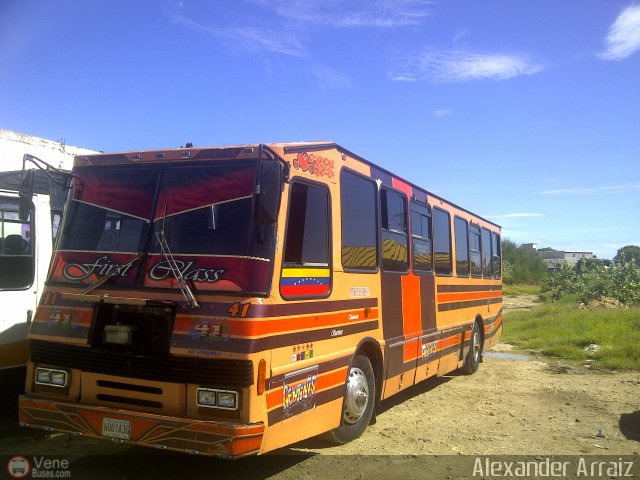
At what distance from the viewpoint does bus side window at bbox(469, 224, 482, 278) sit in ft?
38.6

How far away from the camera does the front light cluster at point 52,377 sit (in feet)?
16.3

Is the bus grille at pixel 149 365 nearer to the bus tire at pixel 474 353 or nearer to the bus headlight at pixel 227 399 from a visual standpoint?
the bus headlight at pixel 227 399

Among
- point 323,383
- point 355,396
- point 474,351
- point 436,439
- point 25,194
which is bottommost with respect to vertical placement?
point 436,439

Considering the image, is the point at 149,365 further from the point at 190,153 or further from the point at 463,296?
the point at 463,296

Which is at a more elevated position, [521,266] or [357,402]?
[521,266]

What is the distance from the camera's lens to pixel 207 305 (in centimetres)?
461

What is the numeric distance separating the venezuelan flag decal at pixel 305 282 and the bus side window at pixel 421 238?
116 inches

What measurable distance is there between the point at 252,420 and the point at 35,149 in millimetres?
5498

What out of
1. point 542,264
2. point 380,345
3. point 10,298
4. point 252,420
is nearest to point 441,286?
point 380,345

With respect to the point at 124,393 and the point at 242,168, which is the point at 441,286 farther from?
the point at 124,393

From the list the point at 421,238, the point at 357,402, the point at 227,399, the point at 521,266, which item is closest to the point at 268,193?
the point at 227,399

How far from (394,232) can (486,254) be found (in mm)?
6339

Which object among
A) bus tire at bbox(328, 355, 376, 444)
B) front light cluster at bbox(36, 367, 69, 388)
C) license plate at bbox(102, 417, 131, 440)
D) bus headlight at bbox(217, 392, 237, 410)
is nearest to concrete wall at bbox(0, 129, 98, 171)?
front light cluster at bbox(36, 367, 69, 388)

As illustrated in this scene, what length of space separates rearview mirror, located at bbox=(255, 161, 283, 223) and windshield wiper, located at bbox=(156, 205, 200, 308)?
0.84 metres
